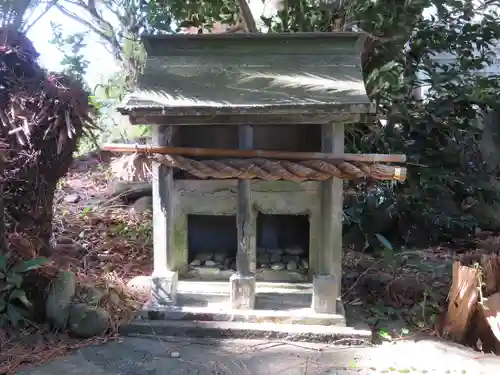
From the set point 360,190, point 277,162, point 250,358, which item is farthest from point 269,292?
point 360,190

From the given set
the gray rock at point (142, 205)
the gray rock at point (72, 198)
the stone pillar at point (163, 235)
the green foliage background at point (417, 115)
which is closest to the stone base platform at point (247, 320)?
the stone pillar at point (163, 235)

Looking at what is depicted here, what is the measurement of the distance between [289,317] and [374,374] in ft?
2.70

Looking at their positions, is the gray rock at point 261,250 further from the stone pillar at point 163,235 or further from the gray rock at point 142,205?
the gray rock at point 142,205

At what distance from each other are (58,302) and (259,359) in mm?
1595

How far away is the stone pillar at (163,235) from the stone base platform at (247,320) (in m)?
0.11

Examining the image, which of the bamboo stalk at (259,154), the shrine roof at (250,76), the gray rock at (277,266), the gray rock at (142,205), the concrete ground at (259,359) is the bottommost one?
the concrete ground at (259,359)

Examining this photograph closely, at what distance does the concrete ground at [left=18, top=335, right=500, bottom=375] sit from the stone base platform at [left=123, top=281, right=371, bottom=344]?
7cm

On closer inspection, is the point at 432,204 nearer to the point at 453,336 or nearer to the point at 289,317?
the point at 453,336

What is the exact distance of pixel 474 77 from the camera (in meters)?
6.64

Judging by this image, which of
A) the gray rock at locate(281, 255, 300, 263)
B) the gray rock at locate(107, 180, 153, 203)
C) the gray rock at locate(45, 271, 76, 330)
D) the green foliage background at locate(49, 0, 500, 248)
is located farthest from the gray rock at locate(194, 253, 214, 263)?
the gray rock at locate(107, 180, 153, 203)

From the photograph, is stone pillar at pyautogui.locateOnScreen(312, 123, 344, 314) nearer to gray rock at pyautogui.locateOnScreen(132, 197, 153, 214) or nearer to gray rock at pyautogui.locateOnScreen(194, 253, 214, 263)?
gray rock at pyautogui.locateOnScreen(194, 253, 214, 263)

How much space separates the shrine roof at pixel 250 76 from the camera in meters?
3.64

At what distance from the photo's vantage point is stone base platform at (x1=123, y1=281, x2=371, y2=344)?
386cm

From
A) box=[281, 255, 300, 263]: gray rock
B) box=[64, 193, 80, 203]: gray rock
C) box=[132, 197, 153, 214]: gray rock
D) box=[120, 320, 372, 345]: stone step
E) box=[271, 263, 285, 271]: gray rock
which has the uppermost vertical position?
box=[64, 193, 80, 203]: gray rock
